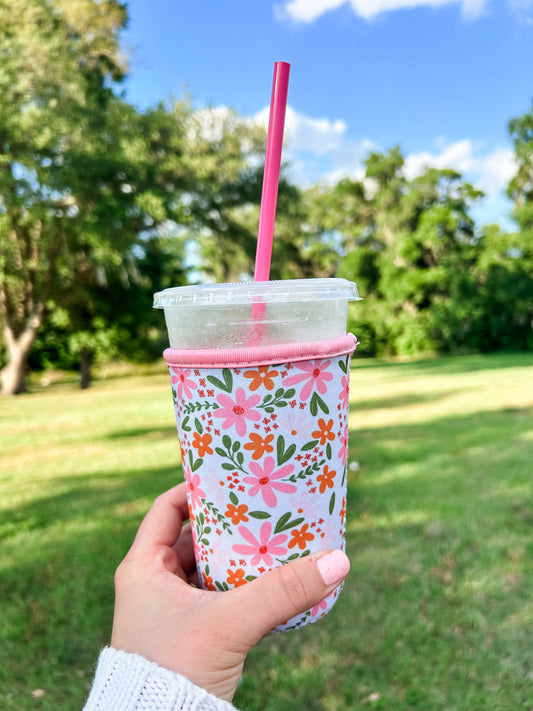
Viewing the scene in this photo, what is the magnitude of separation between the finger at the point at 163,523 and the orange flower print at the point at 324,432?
1.46 feet

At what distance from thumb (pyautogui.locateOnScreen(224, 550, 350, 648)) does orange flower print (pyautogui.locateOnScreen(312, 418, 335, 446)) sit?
0.24 meters

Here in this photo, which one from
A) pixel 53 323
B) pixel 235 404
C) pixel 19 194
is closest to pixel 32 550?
pixel 235 404

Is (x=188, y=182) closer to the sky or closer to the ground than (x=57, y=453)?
closer to the sky

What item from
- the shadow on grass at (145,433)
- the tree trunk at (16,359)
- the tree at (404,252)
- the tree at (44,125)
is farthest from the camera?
the tree at (404,252)

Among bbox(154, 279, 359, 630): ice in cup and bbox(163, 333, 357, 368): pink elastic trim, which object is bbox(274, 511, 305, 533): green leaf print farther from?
bbox(163, 333, 357, 368): pink elastic trim

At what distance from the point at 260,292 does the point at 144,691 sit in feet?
2.50

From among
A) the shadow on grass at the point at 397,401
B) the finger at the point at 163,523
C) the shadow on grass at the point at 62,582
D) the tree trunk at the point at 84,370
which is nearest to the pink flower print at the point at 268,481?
the finger at the point at 163,523

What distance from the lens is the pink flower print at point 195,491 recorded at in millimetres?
1174

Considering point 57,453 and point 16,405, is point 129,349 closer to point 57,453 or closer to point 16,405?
point 16,405

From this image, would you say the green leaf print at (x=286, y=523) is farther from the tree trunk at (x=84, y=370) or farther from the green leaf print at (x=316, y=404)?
the tree trunk at (x=84, y=370)

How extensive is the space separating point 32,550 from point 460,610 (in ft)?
8.62

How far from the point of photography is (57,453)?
20.8 feet

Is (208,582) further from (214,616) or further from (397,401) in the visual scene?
(397,401)

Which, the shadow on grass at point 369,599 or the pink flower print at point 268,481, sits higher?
the pink flower print at point 268,481
